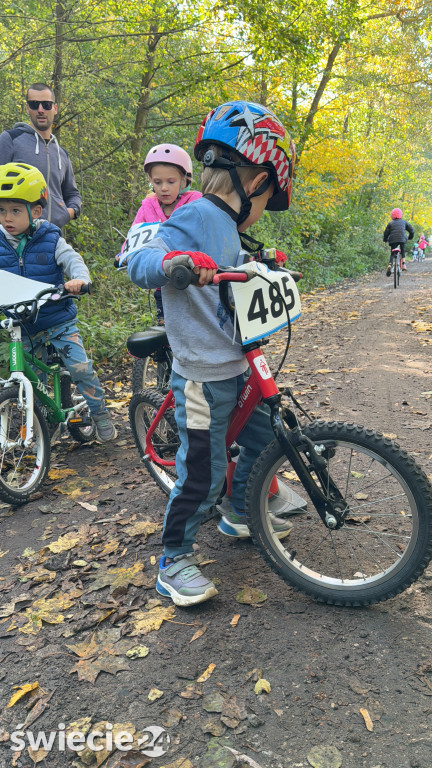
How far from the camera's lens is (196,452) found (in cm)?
242

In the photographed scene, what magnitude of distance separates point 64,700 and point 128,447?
2770mm

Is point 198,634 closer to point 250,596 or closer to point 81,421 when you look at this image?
point 250,596

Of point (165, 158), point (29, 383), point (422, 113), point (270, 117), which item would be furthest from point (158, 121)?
point (422, 113)

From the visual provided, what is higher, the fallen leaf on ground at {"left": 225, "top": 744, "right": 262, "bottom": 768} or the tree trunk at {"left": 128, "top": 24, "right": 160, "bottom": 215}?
the tree trunk at {"left": 128, "top": 24, "right": 160, "bottom": 215}

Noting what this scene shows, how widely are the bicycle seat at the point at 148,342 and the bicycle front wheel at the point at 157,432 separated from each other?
1.15ft

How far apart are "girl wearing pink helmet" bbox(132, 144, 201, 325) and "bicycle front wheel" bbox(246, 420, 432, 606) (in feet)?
6.63

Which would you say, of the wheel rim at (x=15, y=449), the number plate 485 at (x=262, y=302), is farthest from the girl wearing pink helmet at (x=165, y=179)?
the number plate 485 at (x=262, y=302)

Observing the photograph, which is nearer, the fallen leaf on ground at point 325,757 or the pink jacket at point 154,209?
the fallen leaf on ground at point 325,757

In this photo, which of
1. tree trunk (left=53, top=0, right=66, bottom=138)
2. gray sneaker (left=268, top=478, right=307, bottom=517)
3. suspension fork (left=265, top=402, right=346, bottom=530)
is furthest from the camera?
tree trunk (left=53, top=0, right=66, bottom=138)

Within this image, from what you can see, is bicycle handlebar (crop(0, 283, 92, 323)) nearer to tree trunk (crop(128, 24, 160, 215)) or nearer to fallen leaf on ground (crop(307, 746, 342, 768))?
fallen leaf on ground (crop(307, 746, 342, 768))

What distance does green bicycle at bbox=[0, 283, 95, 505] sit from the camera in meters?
3.69

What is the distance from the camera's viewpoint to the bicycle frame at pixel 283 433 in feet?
7.61

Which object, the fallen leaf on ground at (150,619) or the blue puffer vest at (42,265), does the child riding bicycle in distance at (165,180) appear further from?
the fallen leaf on ground at (150,619)

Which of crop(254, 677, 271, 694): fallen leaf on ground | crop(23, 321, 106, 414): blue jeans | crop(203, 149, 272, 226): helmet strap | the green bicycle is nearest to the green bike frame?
the green bicycle
